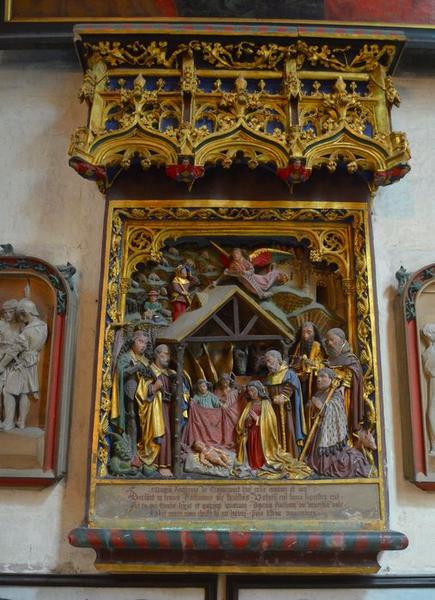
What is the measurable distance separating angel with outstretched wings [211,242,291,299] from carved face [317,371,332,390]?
674mm

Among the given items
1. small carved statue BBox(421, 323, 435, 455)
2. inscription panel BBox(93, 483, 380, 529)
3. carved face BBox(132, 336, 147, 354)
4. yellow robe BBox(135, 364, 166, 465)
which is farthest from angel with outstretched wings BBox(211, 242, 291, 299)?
inscription panel BBox(93, 483, 380, 529)

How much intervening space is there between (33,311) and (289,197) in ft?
6.42

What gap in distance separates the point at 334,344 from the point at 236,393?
2.43 ft

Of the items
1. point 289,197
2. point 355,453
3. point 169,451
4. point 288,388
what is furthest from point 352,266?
point 169,451

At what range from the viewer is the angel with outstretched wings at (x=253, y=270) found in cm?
496

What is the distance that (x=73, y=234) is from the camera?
5262mm

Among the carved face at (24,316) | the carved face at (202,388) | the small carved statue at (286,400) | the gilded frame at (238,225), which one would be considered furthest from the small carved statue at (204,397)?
the carved face at (24,316)

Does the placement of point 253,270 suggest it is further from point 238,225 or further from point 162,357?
point 162,357

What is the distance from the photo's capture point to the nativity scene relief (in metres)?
4.59

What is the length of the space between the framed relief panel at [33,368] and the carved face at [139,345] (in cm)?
46

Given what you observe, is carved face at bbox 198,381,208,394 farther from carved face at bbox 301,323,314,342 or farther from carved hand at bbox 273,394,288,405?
carved face at bbox 301,323,314,342

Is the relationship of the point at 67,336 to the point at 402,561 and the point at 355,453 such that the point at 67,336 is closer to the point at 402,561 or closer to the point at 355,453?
the point at 355,453

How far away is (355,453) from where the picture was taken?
4559 millimetres

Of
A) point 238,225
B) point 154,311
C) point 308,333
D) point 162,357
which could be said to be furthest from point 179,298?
point 308,333
